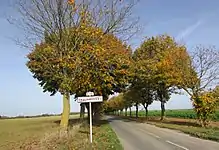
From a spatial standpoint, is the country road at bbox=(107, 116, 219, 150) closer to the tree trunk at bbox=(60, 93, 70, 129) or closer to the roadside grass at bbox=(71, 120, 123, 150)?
the roadside grass at bbox=(71, 120, 123, 150)

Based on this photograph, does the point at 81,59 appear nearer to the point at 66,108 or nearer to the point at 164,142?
the point at 66,108

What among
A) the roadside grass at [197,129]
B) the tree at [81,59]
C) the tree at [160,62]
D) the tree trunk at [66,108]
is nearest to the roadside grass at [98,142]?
the tree trunk at [66,108]

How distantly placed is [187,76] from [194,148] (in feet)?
72.4

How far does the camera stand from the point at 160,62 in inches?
1757

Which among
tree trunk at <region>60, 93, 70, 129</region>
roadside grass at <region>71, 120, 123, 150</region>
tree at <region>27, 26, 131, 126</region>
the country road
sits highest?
tree at <region>27, 26, 131, 126</region>

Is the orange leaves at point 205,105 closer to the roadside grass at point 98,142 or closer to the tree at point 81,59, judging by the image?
the tree at point 81,59

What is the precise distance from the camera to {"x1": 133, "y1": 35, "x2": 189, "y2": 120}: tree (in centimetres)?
4069

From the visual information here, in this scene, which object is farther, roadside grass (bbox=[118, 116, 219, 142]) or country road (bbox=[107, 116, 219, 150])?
roadside grass (bbox=[118, 116, 219, 142])

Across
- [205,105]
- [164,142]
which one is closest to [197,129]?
[205,105]

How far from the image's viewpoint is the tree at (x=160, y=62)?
133 feet

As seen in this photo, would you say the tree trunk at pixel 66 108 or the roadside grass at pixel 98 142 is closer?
the roadside grass at pixel 98 142

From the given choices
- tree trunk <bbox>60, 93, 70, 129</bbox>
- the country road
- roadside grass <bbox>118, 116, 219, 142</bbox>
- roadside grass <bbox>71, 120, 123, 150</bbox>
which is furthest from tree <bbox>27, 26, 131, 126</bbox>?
roadside grass <bbox>118, 116, 219, 142</bbox>

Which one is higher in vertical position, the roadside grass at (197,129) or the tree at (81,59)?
the tree at (81,59)

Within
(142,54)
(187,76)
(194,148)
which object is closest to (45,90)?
(142,54)
